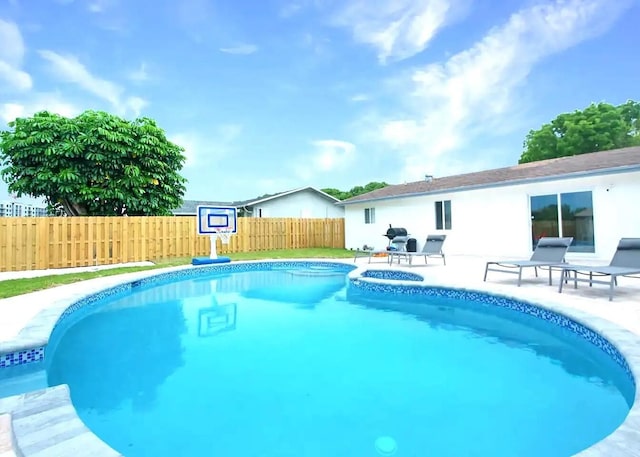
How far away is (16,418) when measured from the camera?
7.80 ft

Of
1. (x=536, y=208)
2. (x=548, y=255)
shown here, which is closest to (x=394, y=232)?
(x=536, y=208)

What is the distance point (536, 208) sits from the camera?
1152 cm

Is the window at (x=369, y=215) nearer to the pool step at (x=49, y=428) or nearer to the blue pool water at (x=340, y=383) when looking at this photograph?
the blue pool water at (x=340, y=383)

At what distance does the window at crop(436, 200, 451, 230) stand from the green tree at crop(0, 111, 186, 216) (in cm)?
1293

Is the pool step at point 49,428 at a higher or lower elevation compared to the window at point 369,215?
lower

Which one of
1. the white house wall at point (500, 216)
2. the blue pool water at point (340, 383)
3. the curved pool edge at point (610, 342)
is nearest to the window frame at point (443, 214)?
the white house wall at point (500, 216)

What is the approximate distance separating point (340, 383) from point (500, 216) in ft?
35.2

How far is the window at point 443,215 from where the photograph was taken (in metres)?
14.1

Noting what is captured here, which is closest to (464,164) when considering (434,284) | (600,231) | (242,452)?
(600,231)

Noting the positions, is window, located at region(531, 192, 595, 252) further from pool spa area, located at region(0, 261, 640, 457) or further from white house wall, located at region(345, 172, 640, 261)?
pool spa area, located at region(0, 261, 640, 457)

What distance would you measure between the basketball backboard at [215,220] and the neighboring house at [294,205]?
11.3 meters

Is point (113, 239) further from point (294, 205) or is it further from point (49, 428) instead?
point (294, 205)

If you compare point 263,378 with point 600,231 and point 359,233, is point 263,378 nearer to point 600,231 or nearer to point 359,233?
point 600,231

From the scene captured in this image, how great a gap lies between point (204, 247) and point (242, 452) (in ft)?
47.5
